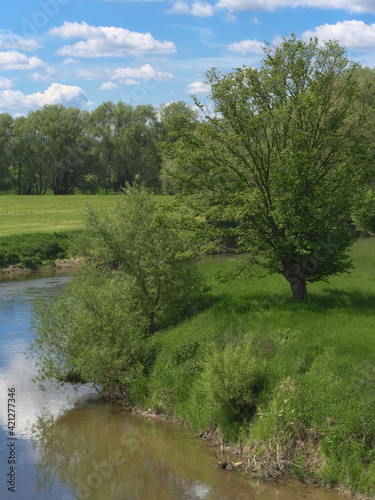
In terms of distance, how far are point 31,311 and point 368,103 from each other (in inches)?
830

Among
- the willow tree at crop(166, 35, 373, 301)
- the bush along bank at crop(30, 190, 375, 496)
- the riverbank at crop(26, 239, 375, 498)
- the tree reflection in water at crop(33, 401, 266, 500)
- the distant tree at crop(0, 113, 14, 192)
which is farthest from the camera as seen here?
the distant tree at crop(0, 113, 14, 192)

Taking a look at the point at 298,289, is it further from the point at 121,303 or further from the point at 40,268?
the point at 40,268

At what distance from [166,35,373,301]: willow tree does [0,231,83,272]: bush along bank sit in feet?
91.9

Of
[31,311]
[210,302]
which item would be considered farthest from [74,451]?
[31,311]

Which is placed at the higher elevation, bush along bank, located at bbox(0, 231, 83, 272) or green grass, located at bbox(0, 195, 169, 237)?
green grass, located at bbox(0, 195, 169, 237)

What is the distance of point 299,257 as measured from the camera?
2334 centimetres

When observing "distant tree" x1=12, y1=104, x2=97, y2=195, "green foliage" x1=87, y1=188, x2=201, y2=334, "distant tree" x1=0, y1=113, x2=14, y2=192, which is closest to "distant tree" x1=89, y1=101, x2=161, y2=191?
"distant tree" x1=12, y1=104, x2=97, y2=195

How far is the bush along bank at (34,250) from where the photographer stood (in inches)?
2028

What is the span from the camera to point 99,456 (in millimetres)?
16766

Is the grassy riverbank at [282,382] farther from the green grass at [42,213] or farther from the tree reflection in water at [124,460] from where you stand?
the green grass at [42,213]

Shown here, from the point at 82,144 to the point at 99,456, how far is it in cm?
9198

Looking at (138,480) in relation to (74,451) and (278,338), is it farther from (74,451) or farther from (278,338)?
(278,338)

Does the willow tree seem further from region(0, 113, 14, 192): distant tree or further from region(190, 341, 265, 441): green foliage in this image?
region(0, 113, 14, 192): distant tree

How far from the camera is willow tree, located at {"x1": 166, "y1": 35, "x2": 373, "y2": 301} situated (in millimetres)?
22578
